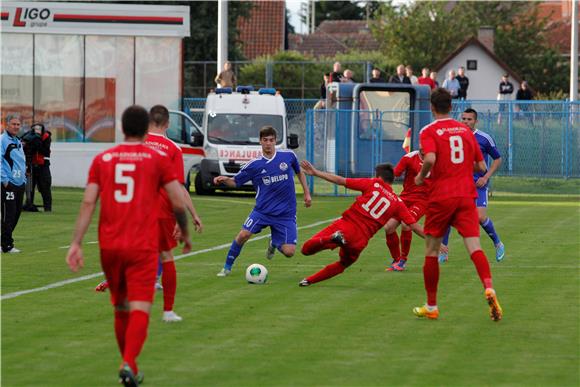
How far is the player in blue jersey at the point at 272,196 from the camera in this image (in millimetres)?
15297

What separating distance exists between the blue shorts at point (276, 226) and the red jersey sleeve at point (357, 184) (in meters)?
1.57

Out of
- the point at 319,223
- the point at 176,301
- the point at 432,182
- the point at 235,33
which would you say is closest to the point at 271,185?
the point at 176,301

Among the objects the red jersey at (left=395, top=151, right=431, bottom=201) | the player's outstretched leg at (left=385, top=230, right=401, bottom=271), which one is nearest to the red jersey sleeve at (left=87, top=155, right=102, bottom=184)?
the red jersey at (left=395, top=151, right=431, bottom=201)

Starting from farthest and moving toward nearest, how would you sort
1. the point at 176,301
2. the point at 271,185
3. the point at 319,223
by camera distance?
the point at 319,223
the point at 271,185
the point at 176,301

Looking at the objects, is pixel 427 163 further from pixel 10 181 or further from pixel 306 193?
pixel 10 181

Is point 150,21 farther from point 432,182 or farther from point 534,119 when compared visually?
point 432,182

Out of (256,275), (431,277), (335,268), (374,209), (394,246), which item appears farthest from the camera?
(394,246)

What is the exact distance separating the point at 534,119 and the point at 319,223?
14.4 m

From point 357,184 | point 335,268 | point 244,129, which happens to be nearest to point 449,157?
point 357,184

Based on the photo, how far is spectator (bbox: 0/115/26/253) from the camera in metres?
18.4

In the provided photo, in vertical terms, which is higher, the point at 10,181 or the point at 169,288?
the point at 10,181

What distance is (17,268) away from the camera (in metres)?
16.4

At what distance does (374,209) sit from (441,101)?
8.71ft

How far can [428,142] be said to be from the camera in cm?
1173
